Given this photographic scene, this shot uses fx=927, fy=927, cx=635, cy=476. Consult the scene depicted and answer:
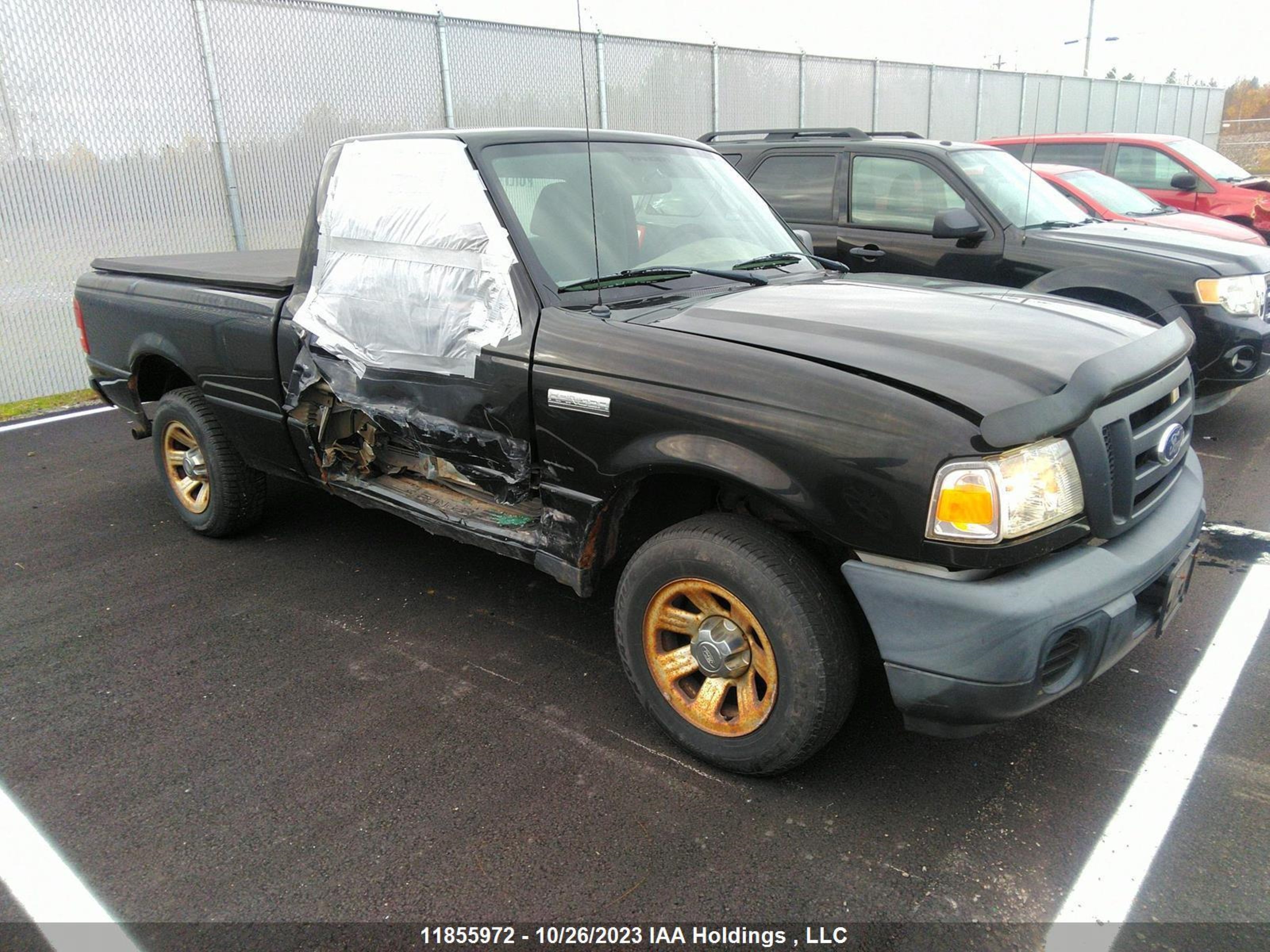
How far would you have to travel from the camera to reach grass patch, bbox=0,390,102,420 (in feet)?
25.2

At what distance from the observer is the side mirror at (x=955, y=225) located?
5871 millimetres

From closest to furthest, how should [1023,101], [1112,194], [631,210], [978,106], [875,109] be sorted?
1. [631,210]
2. [1112,194]
3. [875,109]
4. [978,106]
5. [1023,101]

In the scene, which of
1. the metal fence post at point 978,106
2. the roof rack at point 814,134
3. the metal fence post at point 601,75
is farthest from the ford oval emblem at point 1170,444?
the metal fence post at point 978,106

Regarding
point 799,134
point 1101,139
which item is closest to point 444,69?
point 799,134

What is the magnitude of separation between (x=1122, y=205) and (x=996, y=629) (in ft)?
24.6

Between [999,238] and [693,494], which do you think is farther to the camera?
[999,238]

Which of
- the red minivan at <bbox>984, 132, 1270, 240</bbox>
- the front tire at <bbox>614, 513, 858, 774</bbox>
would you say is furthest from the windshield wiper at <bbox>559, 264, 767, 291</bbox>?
the red minivan at <bbox>984, 132, 1270, 240</bbox>

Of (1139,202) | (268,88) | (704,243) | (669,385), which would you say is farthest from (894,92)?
(669,385)

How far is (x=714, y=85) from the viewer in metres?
14.1

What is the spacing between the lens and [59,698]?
11.2ft

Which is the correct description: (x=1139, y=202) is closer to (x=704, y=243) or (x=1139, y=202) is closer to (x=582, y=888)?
(x=704, y=243)

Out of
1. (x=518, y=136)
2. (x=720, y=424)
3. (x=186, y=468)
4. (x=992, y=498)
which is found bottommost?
(x=186, y=468)

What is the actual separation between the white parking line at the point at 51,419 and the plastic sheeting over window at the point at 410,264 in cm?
477

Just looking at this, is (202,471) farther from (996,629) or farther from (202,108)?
(202,108)
